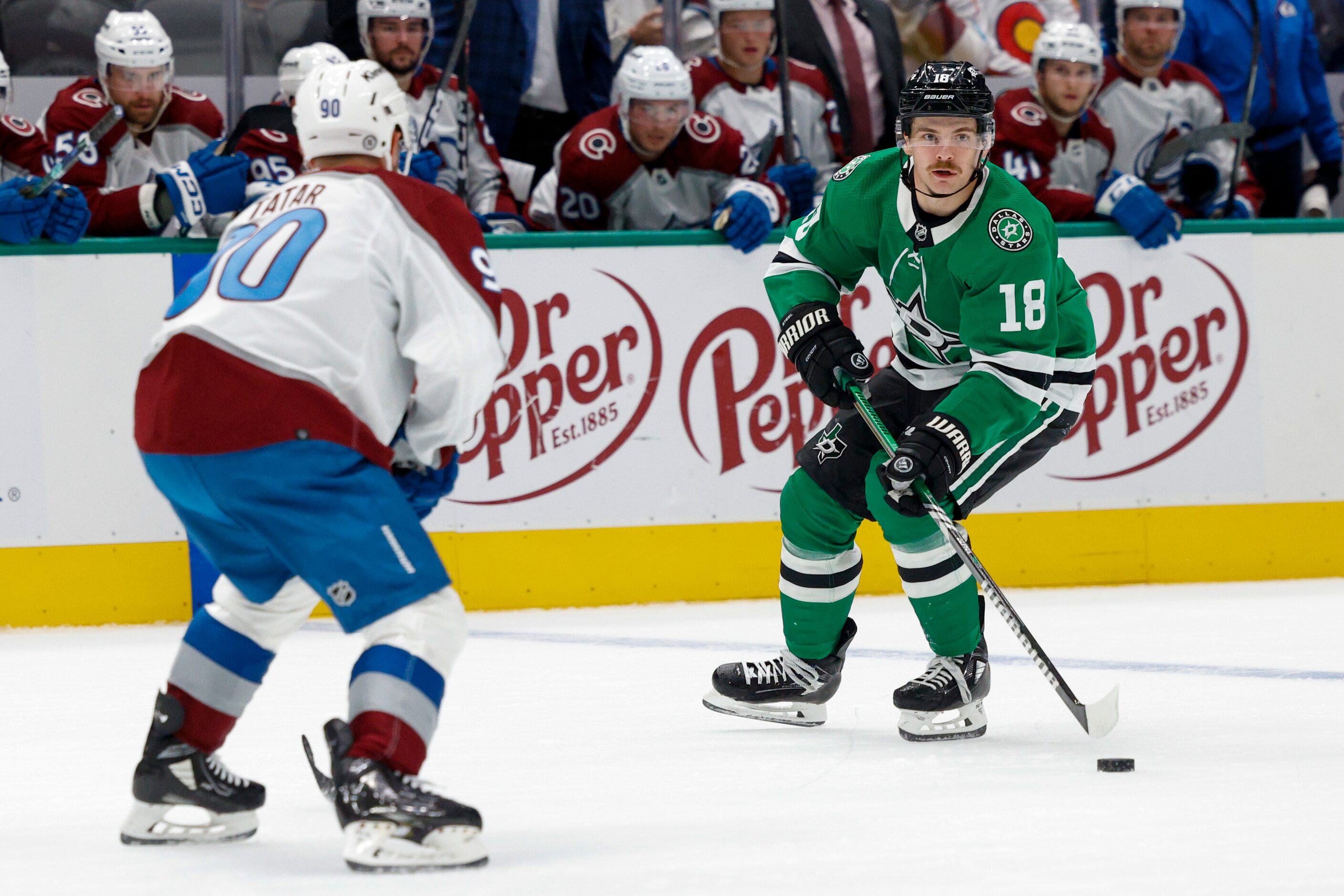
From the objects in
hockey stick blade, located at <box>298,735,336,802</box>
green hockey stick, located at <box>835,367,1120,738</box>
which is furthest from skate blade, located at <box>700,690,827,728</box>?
hockey stick blade, located at <box>298,735,336,802</box>

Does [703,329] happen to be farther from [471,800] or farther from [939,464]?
[471,800]

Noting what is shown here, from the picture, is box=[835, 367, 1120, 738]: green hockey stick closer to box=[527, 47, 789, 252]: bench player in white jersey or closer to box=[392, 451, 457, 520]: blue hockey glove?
box=[392, 451, 457, 520]: blue hockey glove

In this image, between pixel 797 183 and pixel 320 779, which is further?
pixel 797 183

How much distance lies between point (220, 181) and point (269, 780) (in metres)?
2.66

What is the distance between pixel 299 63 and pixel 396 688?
152 inches

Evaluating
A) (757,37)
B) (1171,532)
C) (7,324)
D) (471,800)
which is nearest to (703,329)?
(757,37)

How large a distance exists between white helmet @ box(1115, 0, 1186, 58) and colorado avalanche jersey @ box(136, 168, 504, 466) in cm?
439

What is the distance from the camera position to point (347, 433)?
7.34 feet

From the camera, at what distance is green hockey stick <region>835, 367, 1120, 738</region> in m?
3.04

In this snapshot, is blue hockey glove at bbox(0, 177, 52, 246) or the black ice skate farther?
blue hockey glove at bbox(0, 177, 52, 246)

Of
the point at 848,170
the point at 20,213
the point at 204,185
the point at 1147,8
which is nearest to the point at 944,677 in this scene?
the point at 848,170

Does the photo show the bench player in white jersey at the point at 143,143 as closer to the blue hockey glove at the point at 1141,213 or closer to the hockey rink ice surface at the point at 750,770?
the hockey rink ice surface at the point at 750,770

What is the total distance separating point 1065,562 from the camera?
215 inches

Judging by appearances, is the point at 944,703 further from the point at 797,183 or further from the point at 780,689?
the point at 797,183
